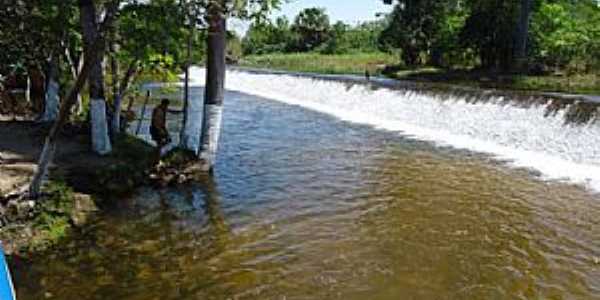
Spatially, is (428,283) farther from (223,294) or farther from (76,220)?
(76,220)

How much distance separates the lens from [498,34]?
28.4 metres

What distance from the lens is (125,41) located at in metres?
9.51

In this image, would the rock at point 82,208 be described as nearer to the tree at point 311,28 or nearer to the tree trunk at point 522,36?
the tree trunk at point 522,36

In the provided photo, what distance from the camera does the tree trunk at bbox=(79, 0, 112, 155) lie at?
385 inches

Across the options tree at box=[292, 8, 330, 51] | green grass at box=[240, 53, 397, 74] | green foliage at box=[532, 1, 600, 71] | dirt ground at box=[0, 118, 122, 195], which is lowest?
dirt ground at box=[0, 118, 122, 195]

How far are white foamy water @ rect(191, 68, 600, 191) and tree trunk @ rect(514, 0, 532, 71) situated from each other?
8144 mm

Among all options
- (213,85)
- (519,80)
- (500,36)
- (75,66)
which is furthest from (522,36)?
(75,66)

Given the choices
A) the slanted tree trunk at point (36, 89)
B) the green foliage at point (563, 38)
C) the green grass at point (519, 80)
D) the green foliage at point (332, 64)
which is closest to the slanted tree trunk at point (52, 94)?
the slanted tree trunk at point (36, 89)

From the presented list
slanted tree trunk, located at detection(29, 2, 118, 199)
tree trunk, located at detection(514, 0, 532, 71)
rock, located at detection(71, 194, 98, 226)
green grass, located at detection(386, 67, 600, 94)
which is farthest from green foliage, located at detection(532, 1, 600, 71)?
slanted tree trunk, located at detection(29, 2, 118, 199)

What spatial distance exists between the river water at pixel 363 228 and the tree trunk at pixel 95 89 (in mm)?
1183

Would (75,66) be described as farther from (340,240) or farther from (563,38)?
(563,38)

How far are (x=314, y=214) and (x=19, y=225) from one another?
4.22 meters

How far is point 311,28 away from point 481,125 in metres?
47.6

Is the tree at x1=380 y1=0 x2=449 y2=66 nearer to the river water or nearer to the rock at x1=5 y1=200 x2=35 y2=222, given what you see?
the river water
